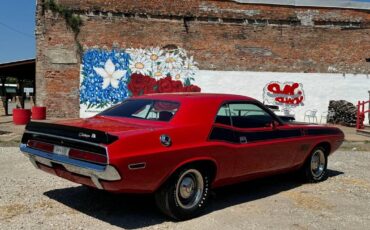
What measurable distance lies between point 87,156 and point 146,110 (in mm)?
1288

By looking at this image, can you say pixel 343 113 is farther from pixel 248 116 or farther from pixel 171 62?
pixel 248 116

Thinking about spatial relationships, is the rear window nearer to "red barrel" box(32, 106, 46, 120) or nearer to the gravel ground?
the gravel ground

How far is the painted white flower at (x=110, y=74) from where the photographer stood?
19812 mm

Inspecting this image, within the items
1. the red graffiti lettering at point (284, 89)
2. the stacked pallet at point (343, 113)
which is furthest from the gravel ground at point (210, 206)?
the red graffiti lettering at point (284, 89)

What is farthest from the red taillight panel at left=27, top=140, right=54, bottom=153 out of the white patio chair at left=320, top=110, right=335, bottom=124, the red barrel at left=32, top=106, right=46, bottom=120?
the white patio chair at left=320, top=110, right=335, bottom=124

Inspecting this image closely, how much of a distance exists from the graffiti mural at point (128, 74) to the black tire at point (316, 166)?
1318 centimetres

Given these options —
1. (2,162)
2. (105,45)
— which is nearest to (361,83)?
(105,45)

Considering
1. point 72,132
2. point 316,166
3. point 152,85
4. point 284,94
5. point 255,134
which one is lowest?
point 316,166

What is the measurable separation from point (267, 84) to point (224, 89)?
2.08 metres

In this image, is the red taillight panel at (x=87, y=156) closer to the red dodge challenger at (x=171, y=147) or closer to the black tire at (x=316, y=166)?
the red dodge challenger at (x=171, y=147)

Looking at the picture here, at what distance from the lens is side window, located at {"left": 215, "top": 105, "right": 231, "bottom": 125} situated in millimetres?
5803

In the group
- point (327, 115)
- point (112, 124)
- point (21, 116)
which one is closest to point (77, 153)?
point (112, 124)

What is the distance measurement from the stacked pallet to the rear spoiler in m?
16.9

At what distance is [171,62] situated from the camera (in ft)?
66.9
